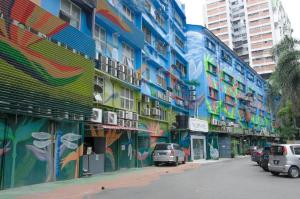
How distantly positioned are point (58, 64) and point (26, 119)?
318cm

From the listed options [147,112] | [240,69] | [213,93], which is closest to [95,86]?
[147,112]

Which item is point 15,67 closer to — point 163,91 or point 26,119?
point 26,119

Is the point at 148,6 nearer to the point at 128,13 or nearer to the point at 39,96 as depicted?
the point at 128,13

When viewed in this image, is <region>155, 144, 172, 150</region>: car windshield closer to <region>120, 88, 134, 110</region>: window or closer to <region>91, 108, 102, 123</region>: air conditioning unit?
<region>120, 88, 134, 110</region>: window

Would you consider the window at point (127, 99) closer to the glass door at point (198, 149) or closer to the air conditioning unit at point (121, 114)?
the air conditioning unit at point (121, 114)

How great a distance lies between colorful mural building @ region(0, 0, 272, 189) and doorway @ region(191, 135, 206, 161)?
129 mm

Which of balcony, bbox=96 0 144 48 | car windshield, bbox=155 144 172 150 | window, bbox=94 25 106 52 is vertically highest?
balcony, bbox=96 0 144 48

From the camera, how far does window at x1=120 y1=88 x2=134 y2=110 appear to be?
942 inches

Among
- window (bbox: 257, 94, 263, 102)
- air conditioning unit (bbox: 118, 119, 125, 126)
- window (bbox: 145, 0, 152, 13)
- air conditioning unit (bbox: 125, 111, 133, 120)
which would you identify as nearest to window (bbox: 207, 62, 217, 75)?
window (bbox: 145, 0, 152, 13)

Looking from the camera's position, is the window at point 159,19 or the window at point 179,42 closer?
the window at point 159,19

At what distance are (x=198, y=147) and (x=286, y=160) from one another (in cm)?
2394

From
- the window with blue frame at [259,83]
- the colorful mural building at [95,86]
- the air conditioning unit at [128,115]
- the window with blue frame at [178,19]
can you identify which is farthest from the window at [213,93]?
the window with blue frame at [259,83]

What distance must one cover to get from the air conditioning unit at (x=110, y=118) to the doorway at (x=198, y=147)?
775 inches

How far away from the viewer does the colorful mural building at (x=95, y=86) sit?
13148mm
